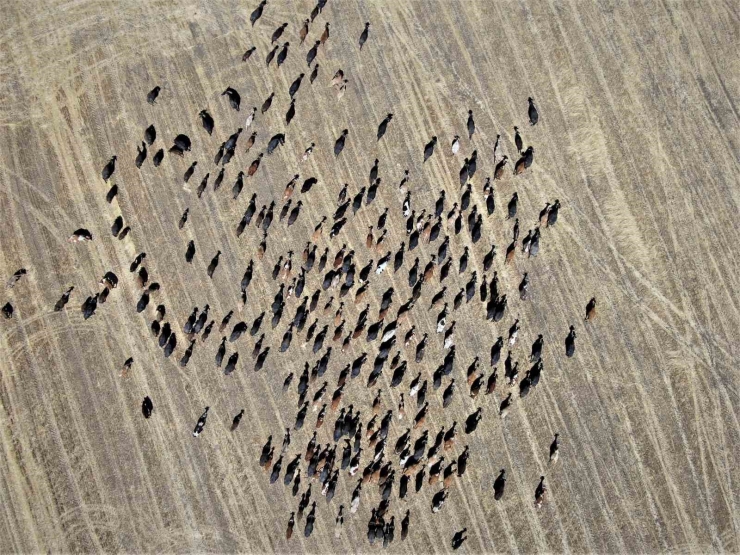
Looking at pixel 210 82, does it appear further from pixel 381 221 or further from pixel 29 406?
pixel 29 406

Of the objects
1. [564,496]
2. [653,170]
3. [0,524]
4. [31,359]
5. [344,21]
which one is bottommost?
[564,496]

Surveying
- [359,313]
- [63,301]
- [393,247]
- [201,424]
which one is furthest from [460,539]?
[63,301]

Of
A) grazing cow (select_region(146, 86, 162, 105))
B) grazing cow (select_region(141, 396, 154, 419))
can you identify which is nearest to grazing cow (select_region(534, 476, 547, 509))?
grazing cow (select_region(141, 396, 154, 419))

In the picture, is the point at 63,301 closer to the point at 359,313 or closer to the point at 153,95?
the point at 153,95

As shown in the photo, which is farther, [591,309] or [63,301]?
[63,301]

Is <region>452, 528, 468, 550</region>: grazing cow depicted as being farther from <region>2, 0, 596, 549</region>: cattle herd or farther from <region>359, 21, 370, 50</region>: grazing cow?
<region>359, 21, 370, 50</region>: grazing cow

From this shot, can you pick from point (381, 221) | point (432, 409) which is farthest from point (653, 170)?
point (432, 409)
